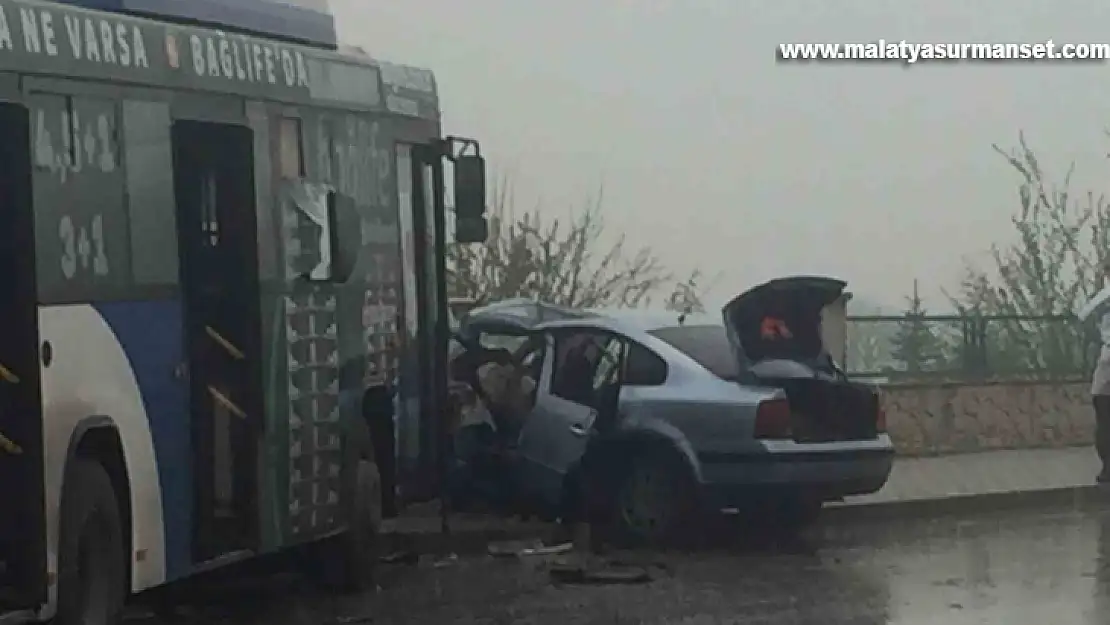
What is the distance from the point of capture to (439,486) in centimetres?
1476

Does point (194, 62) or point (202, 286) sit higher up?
point (194, 62)

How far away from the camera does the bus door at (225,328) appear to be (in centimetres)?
1109

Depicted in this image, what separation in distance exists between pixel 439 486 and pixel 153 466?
14.8 ft

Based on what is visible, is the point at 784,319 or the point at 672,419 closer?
the point at 672,419

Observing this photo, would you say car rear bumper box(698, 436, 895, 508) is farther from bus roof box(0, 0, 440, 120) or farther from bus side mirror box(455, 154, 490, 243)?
bus roof box(0, 0, 440, 120)

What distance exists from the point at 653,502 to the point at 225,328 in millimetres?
4543

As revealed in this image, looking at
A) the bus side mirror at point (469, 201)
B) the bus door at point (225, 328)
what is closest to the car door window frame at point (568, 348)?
the bus side mirror at point (469, 201)

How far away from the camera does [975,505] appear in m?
18.4

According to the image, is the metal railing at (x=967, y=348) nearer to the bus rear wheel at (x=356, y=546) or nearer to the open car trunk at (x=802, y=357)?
the open car trunk at (x=802, y=357)

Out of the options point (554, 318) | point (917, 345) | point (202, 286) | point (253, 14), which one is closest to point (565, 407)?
point (554, 318)

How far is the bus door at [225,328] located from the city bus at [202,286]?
1 cm

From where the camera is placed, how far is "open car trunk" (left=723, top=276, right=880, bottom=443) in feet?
48.9

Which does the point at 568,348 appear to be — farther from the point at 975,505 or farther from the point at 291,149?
the point at 975,505

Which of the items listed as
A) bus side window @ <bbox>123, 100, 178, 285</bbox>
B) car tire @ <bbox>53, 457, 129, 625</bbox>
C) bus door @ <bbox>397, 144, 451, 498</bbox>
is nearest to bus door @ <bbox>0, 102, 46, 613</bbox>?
car tire @ <bbox>53, 457, 129, 625</bbox>
